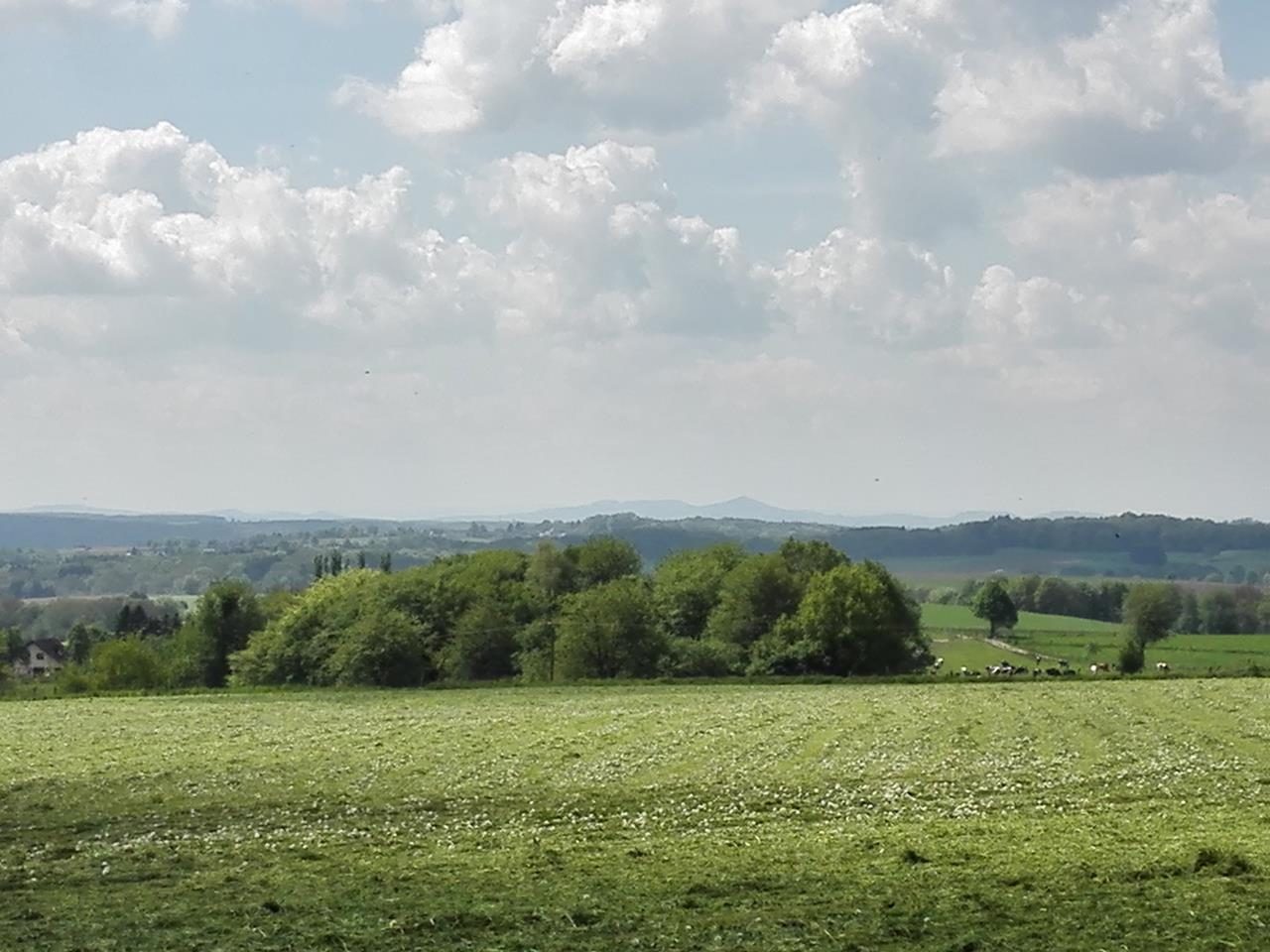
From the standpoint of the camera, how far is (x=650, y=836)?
26516 millimetres

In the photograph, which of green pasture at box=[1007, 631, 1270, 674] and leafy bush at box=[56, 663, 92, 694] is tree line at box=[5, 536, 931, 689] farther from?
green pasture at box=[1007, 631, 1270, 674]

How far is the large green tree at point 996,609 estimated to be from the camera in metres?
159

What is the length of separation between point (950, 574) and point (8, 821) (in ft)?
584

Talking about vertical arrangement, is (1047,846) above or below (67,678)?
above

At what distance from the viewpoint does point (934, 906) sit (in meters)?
19.4

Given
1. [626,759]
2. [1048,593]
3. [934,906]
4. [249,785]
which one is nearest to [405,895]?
[934,906]

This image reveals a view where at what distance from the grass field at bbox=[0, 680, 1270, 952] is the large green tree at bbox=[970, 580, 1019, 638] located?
107149 mm

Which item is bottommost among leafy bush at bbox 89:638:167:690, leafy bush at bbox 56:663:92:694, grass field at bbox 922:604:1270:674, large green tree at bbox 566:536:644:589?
leafy bush at bbox 56:663:92:694

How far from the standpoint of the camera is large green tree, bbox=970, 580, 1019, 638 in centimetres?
15925

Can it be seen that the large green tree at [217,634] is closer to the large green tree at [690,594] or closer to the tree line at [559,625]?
the tree line at [559,625]

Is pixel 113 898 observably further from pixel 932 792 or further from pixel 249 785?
pixel 932 792

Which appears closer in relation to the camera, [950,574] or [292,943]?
[292,943]

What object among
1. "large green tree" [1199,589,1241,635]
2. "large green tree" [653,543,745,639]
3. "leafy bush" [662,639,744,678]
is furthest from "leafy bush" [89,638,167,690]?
"large green tree" [1199,589,1241,635]

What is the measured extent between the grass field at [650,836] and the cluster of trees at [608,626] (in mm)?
48513
